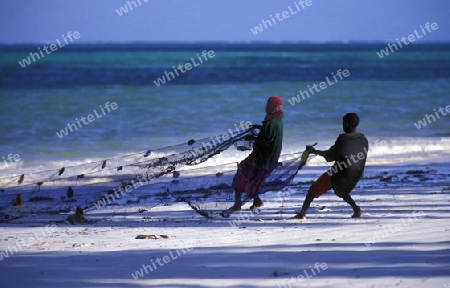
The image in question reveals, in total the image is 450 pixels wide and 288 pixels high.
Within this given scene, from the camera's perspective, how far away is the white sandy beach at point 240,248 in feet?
22.2

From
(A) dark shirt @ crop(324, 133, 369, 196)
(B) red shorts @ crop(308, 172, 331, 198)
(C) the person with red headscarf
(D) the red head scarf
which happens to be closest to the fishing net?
(C) the person with red headscarf

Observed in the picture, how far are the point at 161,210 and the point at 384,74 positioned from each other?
6010 cm

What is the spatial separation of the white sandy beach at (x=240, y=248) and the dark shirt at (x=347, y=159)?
→ 0.41 meters

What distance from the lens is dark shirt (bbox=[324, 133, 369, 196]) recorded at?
9.66 meters

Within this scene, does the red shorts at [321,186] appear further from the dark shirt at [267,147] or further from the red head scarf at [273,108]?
the red head scarf at [273,108]

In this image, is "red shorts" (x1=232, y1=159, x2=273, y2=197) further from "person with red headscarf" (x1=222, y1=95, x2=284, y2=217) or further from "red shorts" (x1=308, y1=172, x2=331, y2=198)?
"red shorts" (x1=308, y1=172, x2=331, y2=198)

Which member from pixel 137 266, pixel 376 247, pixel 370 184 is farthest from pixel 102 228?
pixel 370 184

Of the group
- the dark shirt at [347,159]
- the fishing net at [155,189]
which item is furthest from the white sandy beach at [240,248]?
the dark shirt at [347,159]

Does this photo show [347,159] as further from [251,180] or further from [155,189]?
[155,189]

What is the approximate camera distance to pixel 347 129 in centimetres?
978

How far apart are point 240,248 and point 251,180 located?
2.34 m

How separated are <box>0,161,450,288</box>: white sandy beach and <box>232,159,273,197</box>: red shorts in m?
0.30

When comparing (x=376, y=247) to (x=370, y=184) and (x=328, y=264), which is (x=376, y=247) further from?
(x=370, y=184)

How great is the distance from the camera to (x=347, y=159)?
31.7 ft
